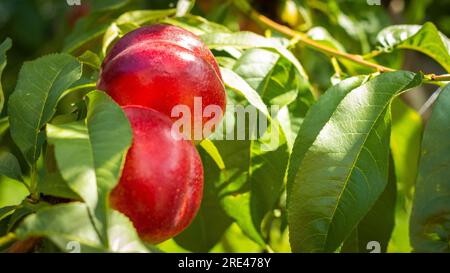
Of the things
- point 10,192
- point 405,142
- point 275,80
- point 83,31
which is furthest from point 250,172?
point 10,192

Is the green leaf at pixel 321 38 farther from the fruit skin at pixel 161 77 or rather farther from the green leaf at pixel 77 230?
the green leaf at pixel 77 230

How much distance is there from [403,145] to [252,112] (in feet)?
1.12

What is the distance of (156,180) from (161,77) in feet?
0.41

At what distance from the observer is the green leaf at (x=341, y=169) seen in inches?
26.5

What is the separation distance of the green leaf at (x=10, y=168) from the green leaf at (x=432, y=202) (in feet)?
1.35

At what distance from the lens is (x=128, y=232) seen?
0.52 metres

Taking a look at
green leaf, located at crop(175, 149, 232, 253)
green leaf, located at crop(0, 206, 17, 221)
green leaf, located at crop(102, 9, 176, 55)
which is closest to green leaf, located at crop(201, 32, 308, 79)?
green leaf, located at crop(102, 9, 176, 55)

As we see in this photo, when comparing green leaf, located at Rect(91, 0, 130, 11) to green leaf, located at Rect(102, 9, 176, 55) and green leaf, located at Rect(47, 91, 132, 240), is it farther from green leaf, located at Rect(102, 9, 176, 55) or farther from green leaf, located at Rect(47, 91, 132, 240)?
green leaf, located at Rect(47, 91, 132, 240)

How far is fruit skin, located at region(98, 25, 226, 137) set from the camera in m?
0.66

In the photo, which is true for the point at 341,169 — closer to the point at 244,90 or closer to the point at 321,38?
the point at 244,90

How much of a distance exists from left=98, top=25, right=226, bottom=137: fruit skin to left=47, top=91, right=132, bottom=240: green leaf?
0.06 metres

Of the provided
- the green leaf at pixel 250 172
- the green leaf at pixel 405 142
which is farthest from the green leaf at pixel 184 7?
the green leaf at pixel 405 142
